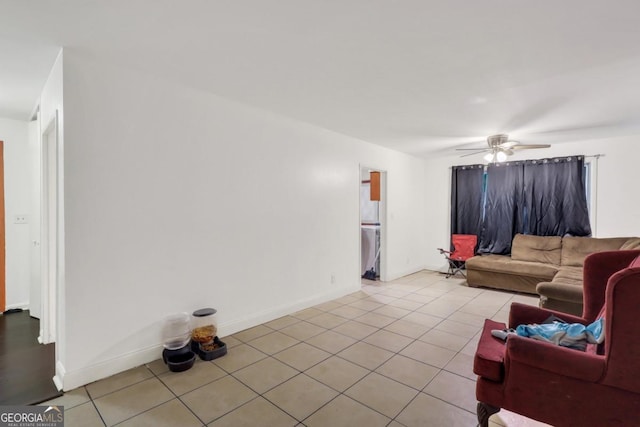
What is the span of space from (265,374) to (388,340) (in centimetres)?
130

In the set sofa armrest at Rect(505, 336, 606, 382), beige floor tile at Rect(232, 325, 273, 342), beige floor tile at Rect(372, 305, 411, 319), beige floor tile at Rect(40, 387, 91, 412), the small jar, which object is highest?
sofa armrest at Rect(505, 336, 606, 382)

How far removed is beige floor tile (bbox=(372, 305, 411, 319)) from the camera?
3.78 m

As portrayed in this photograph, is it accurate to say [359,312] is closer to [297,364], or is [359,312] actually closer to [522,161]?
[297,364]

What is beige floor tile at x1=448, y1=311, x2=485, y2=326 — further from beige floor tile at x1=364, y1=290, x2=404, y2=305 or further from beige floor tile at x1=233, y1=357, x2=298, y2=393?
beige floor tile at x1=233, y1=357, x2=298, y2=393

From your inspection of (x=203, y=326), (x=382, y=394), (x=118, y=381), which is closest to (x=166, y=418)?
(x=118, y=381)

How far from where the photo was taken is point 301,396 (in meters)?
2.15

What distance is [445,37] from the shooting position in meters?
2.01

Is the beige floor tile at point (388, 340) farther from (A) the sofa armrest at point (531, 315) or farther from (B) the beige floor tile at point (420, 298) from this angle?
(B) the beige floor tile at point (420, 298)

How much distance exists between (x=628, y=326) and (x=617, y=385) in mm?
307

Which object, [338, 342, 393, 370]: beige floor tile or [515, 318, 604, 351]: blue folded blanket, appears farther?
[338, 342, 393, 370]: beige floor tile

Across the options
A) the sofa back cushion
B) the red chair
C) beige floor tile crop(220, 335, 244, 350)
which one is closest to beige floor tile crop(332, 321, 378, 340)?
beige floor tile crop(220, 335, 244, 350)

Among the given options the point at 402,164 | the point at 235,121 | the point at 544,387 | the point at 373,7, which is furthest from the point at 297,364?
the point at 402,164

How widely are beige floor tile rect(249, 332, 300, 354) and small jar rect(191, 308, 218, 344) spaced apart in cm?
41

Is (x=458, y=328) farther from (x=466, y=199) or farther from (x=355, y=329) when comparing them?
(x=466, y=199)
